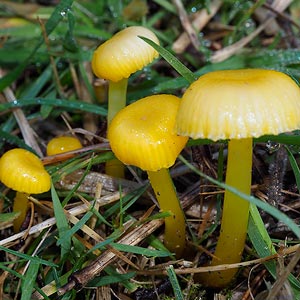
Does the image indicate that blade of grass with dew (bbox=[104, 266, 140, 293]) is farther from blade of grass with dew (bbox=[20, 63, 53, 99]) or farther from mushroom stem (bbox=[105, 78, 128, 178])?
blade of grass with dew (bbox=[20, 63, 53, 99])

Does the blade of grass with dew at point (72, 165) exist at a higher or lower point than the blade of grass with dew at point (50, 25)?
lower

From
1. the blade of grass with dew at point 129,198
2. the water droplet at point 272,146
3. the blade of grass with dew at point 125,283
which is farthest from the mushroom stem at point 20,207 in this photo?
the water droplet at point 272,146

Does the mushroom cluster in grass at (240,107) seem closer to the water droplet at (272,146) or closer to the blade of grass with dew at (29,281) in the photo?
the water droplet at (272,146)

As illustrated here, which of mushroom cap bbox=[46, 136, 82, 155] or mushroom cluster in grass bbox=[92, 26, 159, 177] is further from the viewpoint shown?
mushroom cap bbox=[46, 136, 82, 155]

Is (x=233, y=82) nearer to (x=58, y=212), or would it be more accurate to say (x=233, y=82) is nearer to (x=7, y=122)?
(x=58, y=212)

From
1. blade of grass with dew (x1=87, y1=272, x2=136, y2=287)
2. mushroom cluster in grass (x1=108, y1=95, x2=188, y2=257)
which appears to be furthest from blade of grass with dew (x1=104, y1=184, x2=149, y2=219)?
mushroom cluster in grass (x1=108, y1=95, x2=188, y2=257)

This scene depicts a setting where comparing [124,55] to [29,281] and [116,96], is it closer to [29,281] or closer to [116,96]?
[116,96]

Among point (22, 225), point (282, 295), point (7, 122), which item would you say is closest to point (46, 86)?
point (7, 122)
